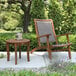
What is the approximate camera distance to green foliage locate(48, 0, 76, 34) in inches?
290

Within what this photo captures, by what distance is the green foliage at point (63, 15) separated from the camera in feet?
24.2

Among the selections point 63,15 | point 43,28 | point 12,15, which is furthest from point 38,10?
point 12,15

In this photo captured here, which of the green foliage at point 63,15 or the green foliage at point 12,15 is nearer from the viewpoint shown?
the green foliage at point 63,15

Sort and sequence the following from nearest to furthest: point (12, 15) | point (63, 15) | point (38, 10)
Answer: point (38, 10) < point (63, 15) < point (12, 15)

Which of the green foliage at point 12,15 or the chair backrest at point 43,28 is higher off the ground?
the green foliage at point 12,15

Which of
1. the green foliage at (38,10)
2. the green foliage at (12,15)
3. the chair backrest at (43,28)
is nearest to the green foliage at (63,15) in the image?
the green foliage at (38,10)

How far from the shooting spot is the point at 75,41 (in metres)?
6.44

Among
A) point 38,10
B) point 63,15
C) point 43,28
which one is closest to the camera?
point 43,28

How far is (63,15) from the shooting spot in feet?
24.8

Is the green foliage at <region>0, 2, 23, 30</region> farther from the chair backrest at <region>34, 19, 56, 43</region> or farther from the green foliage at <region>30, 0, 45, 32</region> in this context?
the chair backrest at <region>34, 19, 56, 43</region>

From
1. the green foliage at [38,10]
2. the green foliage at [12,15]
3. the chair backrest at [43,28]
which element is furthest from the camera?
the green foliage at [12,15]

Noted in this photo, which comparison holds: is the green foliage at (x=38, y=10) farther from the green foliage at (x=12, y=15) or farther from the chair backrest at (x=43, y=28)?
the green foliage at (x=12, y=15)

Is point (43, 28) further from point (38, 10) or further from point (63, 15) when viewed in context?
point (63, 15)

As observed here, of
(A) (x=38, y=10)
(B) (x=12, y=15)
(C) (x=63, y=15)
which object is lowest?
(C) (x=63, y=15)
